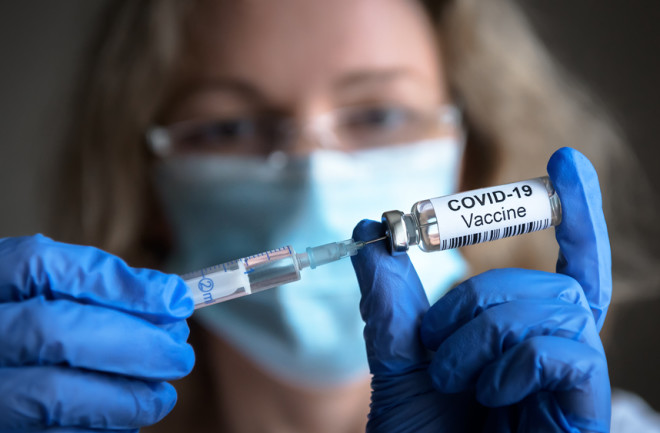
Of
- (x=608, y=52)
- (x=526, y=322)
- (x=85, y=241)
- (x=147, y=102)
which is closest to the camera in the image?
(x=526, y=322)

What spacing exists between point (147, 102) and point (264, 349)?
1.03 meters

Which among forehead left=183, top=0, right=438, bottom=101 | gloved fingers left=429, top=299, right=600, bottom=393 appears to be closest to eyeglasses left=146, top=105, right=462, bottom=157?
forehead left=183, top=0, right=438, bottom=101

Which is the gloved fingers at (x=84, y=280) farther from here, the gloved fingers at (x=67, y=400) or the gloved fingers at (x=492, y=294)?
the gloved fingers at (x=492, y=294)

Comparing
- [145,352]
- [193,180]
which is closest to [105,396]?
[145,352]

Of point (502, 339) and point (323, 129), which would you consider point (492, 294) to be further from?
point (323, 129)

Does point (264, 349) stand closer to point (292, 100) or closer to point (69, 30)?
point (292, 100)

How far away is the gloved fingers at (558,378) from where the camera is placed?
33.5 inches

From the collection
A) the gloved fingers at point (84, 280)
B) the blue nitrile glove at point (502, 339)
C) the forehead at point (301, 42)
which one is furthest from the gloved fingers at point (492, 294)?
the forehead at point (301, 42)

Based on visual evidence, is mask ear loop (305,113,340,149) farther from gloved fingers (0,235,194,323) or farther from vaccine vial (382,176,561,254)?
gloved fingers (0,235,194,323)

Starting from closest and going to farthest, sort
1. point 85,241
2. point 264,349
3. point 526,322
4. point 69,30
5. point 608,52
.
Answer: point 526,322 < point 264,349 < point 85,241 < point 608,52 < point 69,30

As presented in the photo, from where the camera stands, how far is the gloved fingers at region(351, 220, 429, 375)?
961mm

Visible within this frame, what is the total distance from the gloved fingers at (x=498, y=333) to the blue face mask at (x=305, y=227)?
602 mm

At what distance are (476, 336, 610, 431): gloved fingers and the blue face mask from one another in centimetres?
65

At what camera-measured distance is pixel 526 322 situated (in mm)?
898
